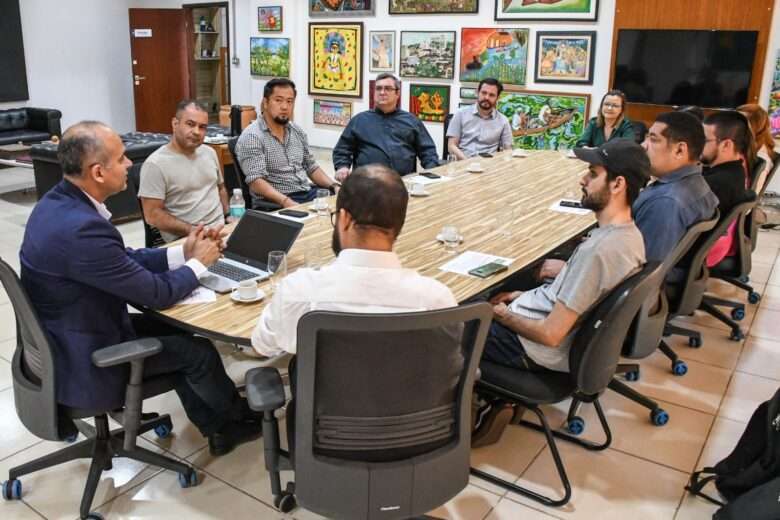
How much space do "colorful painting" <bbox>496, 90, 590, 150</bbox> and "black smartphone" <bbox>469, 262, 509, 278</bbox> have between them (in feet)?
17.4

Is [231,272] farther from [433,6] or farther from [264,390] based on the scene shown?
[433,6]

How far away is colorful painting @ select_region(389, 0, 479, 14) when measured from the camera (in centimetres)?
809

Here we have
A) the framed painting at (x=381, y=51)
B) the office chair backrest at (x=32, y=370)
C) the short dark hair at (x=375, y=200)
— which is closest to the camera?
the short dark hair at (x=375, y=200)

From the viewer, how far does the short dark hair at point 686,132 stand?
9.64ft

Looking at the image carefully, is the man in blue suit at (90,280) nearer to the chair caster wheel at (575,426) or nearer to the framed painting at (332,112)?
the chair caster wheel at (575,426)

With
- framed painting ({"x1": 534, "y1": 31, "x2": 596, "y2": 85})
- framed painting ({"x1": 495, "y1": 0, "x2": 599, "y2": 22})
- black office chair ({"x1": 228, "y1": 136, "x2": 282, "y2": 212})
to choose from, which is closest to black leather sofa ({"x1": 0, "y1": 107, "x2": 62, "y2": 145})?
black office chair ({"x1": 228, "y1": 136, "x2": 282, "y2": 212})

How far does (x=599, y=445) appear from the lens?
2762mm

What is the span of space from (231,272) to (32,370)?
72 centimetres

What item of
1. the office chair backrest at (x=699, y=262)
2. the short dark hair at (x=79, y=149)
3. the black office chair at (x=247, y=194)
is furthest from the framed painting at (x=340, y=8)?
the short dark hair at (x=79, y=149)

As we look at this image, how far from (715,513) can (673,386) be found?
1140 millimetres

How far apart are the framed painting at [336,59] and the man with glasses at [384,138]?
14.2ft

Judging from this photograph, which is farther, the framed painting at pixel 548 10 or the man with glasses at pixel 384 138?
the framed painting at pixel 548 10

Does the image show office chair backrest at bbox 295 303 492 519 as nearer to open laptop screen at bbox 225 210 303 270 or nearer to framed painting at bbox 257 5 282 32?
open laptop screen at bbox 225 210 303 270

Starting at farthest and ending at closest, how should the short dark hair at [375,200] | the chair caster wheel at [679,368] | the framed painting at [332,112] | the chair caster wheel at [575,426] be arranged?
the framed painting at [332,112] < the chair caster wheel at [679,368] < the chair caster wheel at [575,426] < the short dark hair at [375,200]
